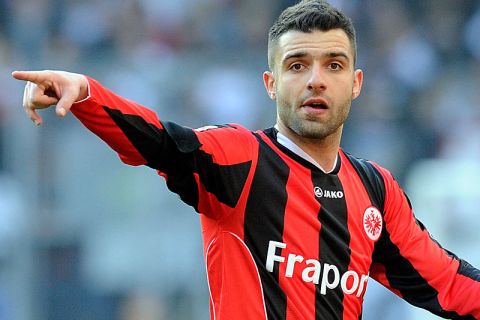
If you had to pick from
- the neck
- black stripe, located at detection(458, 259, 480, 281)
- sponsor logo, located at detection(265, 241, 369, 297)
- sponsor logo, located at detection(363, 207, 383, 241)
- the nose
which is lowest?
sponsor logo, located at detection(265, 241, 369, 297)

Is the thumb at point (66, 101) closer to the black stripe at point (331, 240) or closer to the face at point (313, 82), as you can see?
the face at point (313, 82)

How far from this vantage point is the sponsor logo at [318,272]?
3682 millimetres

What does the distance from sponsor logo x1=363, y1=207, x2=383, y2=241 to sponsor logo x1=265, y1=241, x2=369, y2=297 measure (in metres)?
0.20

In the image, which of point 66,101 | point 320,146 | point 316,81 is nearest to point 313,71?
point 316,81

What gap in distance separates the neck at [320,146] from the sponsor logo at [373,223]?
0.23 m

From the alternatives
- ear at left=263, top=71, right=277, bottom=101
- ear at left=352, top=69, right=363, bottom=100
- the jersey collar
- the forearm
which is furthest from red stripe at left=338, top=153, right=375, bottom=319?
the forearm

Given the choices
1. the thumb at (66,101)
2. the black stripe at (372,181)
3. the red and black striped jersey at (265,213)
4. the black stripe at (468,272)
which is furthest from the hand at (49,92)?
the black stripe at (468,272)

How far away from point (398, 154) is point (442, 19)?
1650 mm

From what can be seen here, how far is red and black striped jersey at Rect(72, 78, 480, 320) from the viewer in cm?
335

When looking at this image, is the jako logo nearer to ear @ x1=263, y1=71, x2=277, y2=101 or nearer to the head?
the head

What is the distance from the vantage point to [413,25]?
30.3 ft

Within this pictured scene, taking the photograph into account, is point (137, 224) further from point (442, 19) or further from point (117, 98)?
point (117, 98)

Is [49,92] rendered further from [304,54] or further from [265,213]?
[304,54]

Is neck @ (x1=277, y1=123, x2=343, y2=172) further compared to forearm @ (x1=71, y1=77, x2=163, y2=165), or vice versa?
neck @ (x1=277, y1=123, x2=343, y2=172)
